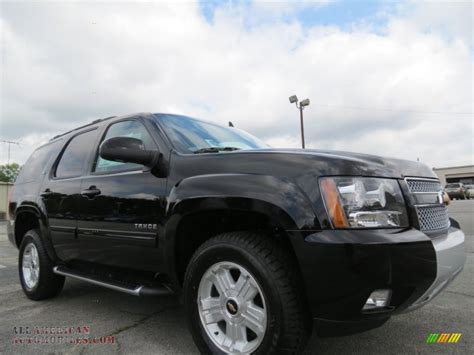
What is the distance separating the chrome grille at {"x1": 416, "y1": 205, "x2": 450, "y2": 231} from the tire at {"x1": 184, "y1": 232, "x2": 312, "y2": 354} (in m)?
0.81

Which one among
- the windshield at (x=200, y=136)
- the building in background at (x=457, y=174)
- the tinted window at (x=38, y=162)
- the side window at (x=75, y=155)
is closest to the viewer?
the windshield at (x=200, y=136)

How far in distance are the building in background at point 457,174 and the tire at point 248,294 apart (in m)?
72.0

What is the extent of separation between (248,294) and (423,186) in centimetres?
132

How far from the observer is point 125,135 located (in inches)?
141

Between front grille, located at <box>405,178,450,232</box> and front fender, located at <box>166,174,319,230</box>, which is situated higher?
front fender, located at <box>166,174,319,230</box>

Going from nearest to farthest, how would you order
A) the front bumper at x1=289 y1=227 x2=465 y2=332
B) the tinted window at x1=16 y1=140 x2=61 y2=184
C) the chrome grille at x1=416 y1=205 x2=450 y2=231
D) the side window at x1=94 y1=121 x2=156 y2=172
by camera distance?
the front bumper at x1=289 y1=227 x2=465 y2=332
the chrome grille at x1=416 y1=205 x2=450 y2=231
the side window at x1=94 y1=121 x2=156 y2=172
the tinted window at x1=16 y1=140 x2=61 y2=184

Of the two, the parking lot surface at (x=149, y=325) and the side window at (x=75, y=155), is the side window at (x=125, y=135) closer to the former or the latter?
the side window at (x=75, y=155)

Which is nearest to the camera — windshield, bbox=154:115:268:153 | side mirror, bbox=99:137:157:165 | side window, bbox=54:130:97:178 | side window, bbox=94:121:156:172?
side mirror, bbox=99:137:157:165

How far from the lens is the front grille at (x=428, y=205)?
237 centimetres

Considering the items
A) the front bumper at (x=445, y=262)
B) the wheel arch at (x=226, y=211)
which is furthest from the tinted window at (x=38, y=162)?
the front bumper at (x=445, y=262)

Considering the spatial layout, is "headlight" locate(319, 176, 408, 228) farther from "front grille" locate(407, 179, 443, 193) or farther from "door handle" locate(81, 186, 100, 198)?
"door handle" locate(81, 186, 100, 198)

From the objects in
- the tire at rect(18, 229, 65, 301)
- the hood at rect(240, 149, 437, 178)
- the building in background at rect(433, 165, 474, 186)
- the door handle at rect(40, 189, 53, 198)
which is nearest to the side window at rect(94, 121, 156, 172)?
the door handle at rect(40, 189, 53, 198)

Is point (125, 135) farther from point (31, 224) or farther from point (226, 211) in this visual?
point (31, 224)

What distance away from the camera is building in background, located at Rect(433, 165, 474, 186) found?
66.4 meters
